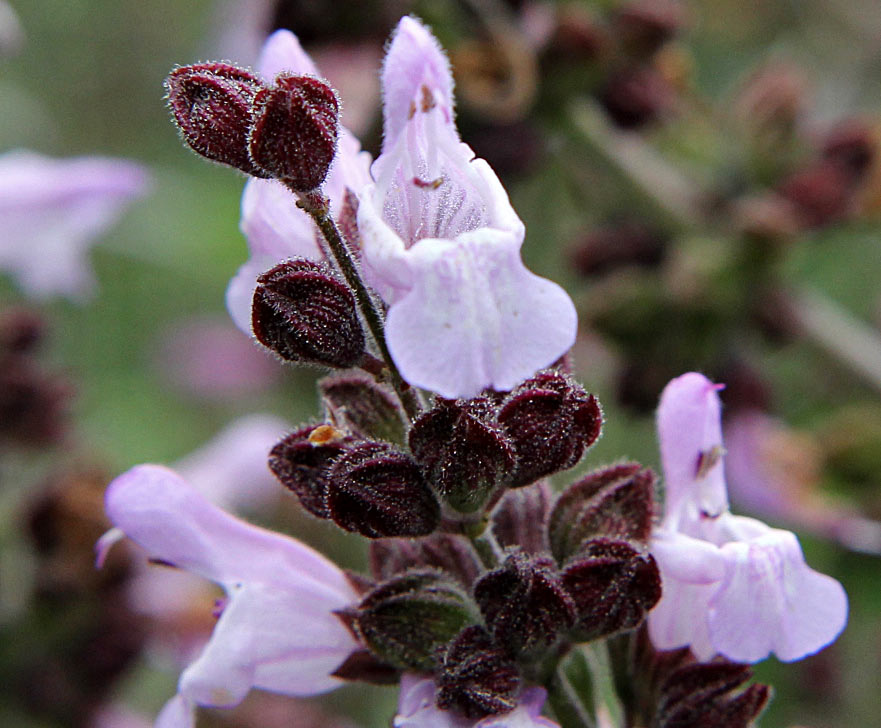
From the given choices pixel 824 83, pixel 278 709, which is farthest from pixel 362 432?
pixel 824 83

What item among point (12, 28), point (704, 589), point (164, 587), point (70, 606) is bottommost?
point (164, 587)

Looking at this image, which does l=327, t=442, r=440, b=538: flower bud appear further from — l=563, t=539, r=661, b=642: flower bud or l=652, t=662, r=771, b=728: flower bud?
l=652, t=662, r=771, b=728: flower bud

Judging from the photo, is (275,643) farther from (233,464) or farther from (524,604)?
(233,464)

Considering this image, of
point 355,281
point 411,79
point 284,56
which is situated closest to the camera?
point 355,281

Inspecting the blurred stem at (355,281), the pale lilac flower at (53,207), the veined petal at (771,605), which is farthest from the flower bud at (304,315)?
the pale lilac flower at (53,207)

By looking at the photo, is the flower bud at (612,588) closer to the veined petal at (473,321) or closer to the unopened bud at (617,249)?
the veined petal at (473,321)

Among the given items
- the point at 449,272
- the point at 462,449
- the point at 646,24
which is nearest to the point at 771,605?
the point at 462,449

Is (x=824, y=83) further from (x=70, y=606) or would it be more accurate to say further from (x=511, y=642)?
(x=511, y=642)
